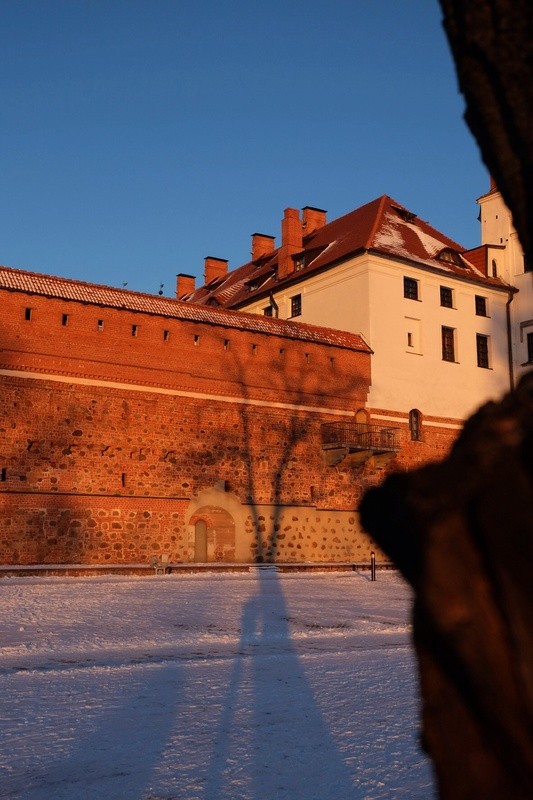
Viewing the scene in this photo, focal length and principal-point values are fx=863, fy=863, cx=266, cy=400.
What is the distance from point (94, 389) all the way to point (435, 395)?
13.7 m

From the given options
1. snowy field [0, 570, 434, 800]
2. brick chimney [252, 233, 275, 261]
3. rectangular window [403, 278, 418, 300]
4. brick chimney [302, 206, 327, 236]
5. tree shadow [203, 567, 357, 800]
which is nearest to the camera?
tree shadow [203, 567, 357, 800]

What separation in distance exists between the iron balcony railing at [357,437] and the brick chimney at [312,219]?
1341 centimetres

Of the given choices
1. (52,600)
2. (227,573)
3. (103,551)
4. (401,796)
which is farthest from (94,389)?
(401,796)

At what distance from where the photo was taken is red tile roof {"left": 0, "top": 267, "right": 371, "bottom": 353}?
77.9ft

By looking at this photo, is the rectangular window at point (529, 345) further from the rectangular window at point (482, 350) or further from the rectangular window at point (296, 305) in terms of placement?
the rectangular window at point (296, 305)

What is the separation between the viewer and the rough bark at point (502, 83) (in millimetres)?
1654

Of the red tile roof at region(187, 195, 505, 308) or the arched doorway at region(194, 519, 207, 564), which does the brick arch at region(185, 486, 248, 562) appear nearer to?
the arched doorway at region(194, 519, 207, 564)

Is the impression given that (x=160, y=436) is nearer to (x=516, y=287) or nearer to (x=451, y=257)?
(x=451, y=257)

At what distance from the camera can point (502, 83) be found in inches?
66.1

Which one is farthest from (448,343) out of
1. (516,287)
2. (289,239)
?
(289,239)

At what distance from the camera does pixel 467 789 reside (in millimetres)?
1484

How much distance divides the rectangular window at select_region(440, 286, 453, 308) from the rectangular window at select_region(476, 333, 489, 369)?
191 cm

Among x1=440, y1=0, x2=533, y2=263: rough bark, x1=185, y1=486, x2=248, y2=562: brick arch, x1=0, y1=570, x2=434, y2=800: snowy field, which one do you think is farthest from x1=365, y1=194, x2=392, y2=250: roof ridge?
x1=440, y1=0, x2=533, y2=263: rough bark

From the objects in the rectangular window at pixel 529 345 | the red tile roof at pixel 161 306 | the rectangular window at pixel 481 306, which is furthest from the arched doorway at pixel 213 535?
the rectangular window at pixel 529 345
